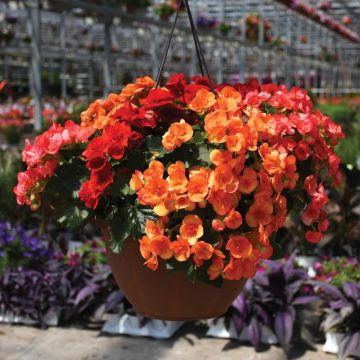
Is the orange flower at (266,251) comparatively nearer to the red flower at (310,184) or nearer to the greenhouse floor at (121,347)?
the red flower at (310,184)

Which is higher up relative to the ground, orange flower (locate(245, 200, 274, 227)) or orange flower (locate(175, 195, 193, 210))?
orange flower (locate(175, 195, 193, 210))

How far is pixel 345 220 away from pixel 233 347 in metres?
1.35

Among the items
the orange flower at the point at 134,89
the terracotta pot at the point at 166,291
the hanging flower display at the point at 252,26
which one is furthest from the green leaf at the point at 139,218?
the hanging flower display at the point at 252,26

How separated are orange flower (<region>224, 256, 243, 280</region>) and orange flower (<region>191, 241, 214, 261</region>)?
5 cm

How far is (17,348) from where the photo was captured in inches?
129

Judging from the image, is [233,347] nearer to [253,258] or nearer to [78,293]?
[78,293]

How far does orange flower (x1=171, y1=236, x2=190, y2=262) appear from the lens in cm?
137

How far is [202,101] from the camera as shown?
1529 mm

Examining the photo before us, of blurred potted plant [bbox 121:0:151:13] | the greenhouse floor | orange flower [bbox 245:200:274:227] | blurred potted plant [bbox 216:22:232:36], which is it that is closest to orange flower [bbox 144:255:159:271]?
orange flower [bbox 245:200:274:227]

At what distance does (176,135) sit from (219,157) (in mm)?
113

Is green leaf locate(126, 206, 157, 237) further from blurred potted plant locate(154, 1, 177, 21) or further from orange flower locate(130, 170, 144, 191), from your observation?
blurred potted plant locate(154, 1, 177, 21)

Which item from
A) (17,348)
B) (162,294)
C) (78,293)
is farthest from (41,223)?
(162,294)

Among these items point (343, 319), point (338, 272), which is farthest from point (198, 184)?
point (338, 272)

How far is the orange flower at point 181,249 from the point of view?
1.37 metres
